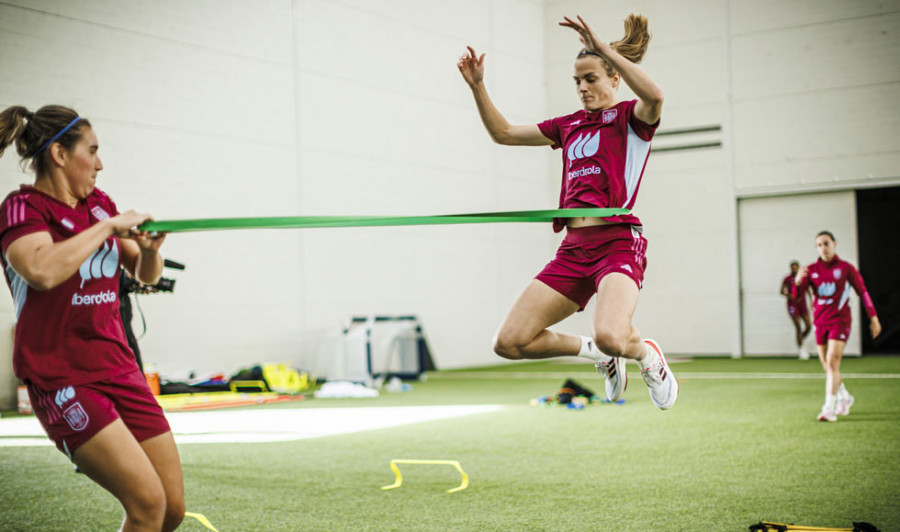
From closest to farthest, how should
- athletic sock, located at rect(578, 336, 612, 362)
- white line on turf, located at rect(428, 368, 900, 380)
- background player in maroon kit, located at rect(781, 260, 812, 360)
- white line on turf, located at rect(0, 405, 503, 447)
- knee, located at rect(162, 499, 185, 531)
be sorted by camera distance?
knee, located at rect(162, 499, 185, 531) → athletic sock, located at rect(578, 336, 612, 362) → white line on turf, located at rect(0, 405, 503, 447) → white line on turf, located at rect(428, 368, 900, 380) → background player in maroon kit, located at rect(781, 260, 812, 360)

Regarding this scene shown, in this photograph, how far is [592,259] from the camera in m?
4.43

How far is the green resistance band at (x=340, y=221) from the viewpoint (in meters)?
3.19

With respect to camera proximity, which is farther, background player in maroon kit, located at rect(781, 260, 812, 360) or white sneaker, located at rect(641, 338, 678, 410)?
background player in maroon kit, located at rect(781, 260, 812, 360)

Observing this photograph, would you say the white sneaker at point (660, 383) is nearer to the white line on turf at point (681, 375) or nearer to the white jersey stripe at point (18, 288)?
the white jersey stripe at point (18, 288)

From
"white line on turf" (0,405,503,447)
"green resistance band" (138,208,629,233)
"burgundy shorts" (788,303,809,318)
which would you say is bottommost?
"white line on turf" (0,405,503,447)

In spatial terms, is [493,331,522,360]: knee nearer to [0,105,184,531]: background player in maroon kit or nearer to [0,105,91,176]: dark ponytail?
[0,105,184,531]: background player in maroon kit

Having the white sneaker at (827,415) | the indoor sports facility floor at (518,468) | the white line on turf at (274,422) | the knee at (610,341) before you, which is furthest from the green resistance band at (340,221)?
the white sneaker at (827,415)

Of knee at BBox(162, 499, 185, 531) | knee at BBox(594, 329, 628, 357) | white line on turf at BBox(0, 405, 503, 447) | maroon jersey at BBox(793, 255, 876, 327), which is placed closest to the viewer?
knee at BBox(162, 499, 185, 531)

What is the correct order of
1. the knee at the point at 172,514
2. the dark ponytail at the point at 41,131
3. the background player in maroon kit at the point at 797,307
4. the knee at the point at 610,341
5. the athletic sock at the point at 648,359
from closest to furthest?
the dark ponytail at the point at 41,131 < the knee at the point at 172,514 < the knee at the point at 610,341 < the athletic sock at the point at 648,359 < the background player in maroon kit at the point at 797,307

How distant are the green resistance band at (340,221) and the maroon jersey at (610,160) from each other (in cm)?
16

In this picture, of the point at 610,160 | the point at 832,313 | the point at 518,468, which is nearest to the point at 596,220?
the point at 610,160

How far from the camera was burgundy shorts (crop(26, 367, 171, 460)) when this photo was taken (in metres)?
2.85

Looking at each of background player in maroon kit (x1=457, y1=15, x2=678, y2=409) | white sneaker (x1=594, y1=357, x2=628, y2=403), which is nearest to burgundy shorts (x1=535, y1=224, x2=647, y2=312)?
background player in maroon kit (x1=457, y1=15, x2=678, y2=409)

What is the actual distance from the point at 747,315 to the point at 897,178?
404 centimetres
